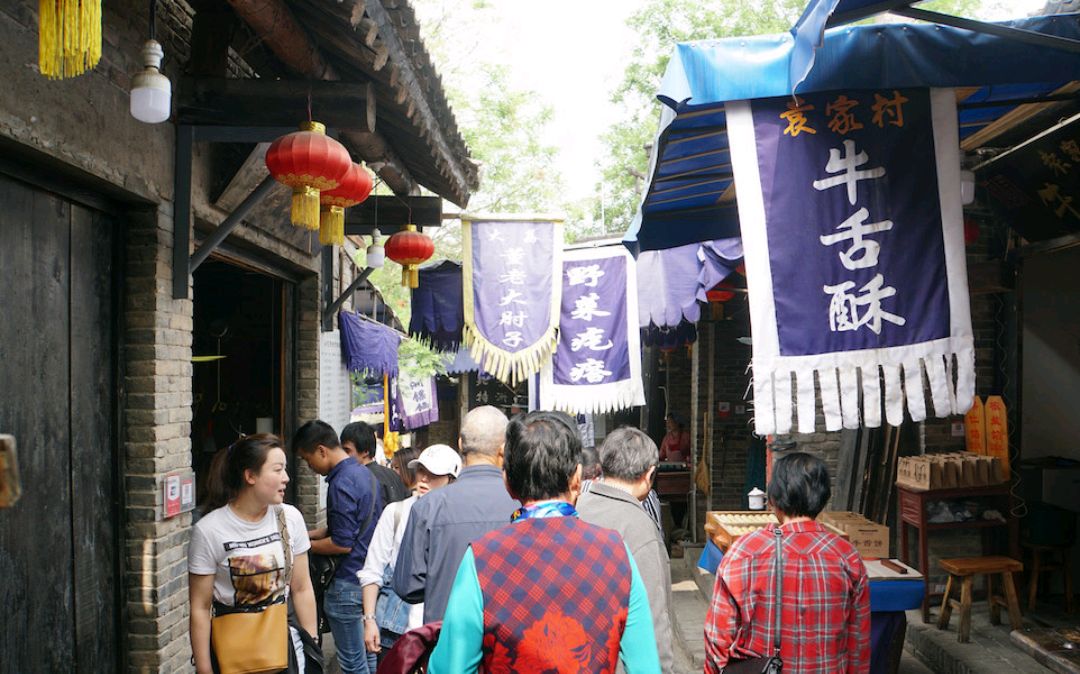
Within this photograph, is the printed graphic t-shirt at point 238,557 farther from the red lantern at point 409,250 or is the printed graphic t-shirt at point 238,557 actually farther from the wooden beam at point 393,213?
the wooden beam at point 393,213

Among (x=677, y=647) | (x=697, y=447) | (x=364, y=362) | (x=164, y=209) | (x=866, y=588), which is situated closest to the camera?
(x=866, y=588)

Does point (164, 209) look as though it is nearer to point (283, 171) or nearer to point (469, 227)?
point (283, 171)

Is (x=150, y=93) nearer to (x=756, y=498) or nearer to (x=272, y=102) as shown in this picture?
(x=272, y=102)

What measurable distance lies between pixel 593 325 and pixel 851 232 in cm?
435

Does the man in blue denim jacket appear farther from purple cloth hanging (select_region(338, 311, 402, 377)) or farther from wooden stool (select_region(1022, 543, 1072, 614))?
wooden stool (select_region(1022, 543, 1072, 614))

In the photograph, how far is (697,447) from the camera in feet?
40.7

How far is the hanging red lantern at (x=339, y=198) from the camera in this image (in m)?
5.10

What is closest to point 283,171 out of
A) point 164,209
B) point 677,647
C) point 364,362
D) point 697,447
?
point 164,209

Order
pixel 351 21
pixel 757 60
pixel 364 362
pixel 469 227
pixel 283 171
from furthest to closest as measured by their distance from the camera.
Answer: pixel 364 362 < pixel 469 227 < pixel 283 171 < pixel 351 21 < pixel 757 60

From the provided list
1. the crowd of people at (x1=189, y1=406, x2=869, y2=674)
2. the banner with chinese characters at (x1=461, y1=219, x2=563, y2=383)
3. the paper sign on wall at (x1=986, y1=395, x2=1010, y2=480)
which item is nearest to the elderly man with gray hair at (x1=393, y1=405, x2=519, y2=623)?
the crowd of people at (x1=189, y1=406, x2=869, y2=674)

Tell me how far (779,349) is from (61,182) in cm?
347

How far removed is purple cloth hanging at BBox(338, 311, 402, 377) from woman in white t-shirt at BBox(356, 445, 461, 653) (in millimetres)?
5544

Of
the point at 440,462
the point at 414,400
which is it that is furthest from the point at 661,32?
the point at 440,462

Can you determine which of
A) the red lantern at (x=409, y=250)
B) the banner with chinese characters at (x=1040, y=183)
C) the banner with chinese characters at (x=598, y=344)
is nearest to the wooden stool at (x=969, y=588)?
the banner with chinese characters at (x=1040, y=183)
